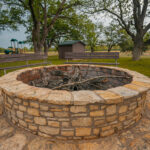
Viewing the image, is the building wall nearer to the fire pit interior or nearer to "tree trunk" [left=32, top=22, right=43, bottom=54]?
"tree trunk" [left=32, top=22, right=43, bottom=54]

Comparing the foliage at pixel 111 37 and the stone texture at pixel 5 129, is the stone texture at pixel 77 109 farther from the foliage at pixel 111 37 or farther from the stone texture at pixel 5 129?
the foliage at pixel 111 37

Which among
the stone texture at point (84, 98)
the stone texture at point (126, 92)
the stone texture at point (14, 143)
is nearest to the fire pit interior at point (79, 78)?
the stone texture at point (126, 92)

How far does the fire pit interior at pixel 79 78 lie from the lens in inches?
133

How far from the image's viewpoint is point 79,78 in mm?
3824

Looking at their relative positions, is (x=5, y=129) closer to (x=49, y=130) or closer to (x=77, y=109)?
(x=49, y=130)

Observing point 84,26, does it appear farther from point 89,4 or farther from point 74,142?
point 74,142

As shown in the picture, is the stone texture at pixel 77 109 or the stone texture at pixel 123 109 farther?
the stone texture at pixel 123 109

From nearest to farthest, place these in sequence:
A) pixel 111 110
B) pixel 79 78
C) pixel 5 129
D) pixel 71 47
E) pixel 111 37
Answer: pixel 111 110, pixel 5 129, pixel 79 78, pixel 71 47, pixel 111 37

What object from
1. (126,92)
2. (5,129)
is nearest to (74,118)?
(126,92)

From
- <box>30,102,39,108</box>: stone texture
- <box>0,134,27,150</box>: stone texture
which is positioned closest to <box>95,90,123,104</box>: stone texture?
<box>30,102,39,108</box>: stone texture

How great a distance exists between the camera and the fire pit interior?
133 inches

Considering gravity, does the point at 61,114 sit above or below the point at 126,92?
below

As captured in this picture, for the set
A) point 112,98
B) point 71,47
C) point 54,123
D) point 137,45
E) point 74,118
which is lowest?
point 54,123

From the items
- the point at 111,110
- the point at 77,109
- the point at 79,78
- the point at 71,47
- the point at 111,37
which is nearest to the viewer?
the point at 77,109
